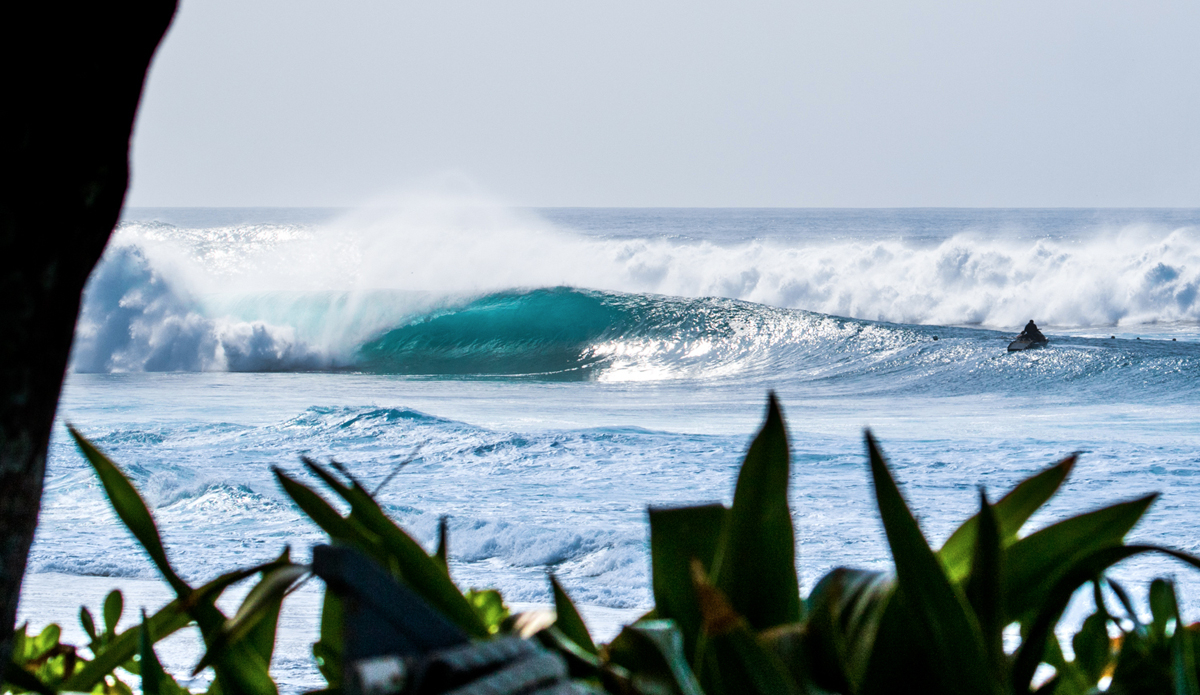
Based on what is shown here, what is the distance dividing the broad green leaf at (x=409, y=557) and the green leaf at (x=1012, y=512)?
0.34m

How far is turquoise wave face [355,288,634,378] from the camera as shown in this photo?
13.0 m

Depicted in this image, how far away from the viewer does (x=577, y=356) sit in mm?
13250

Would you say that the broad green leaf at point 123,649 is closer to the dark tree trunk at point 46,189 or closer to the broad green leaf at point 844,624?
the dark tree trunk at point 46,189

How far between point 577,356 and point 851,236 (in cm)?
3365

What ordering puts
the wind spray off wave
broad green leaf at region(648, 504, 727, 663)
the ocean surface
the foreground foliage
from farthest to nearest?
the wind spray off wave
the ocean surface
broad green leaf at region(648, 504, 727, 663)
the foreground foliage

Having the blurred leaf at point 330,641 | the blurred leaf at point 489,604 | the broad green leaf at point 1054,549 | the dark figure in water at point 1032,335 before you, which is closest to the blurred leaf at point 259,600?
the blurred leaf at point 330,641

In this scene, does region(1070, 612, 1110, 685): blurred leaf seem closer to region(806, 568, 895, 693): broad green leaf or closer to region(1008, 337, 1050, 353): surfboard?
region(806, 568, 895, 693): broad green leaf

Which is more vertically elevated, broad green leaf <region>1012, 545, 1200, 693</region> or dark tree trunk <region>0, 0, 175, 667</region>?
dark tree trunk <region>0, 0, 175, 667</region>

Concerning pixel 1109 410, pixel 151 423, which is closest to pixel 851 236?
pixel 1109 410

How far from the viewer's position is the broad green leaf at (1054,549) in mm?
629

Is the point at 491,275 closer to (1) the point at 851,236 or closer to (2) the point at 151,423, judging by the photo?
(2) the point at 151,423

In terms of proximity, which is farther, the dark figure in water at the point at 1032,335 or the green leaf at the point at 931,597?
the dark figure in water at the point at 1032,335

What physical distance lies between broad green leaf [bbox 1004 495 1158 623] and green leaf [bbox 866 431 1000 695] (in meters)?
0.10

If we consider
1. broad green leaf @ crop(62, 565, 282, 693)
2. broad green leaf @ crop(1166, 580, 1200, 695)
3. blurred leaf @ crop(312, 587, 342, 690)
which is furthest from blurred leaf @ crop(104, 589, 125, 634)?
broad green leaf @ crop(1166, 580, 1200, 695)
